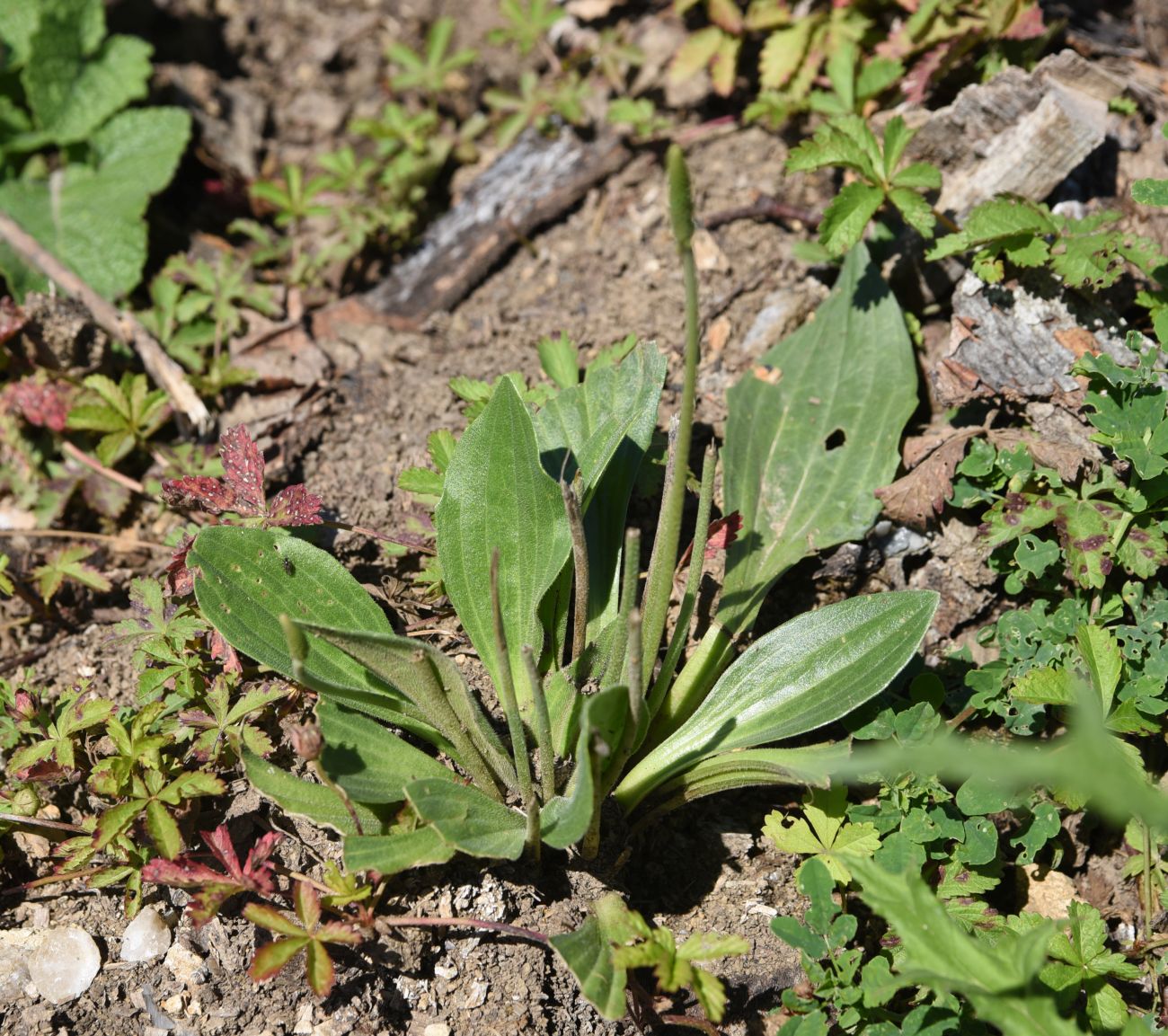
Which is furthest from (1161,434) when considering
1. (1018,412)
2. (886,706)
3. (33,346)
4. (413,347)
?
(33,346)

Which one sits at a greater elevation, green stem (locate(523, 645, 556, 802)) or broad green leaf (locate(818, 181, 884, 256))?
broad green leaf (locate(818, 181, 884, 256))

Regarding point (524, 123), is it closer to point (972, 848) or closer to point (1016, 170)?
point (1016, 170)

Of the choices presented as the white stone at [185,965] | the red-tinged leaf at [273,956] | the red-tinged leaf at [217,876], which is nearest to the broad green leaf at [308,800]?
the red-tinged leaf at [217,876]

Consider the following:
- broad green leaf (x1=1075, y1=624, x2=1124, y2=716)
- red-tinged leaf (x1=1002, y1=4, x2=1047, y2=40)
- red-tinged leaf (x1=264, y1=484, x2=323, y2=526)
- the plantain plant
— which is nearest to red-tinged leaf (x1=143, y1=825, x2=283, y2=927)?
the plantain plant

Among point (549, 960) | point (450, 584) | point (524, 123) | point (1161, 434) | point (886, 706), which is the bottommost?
point (549, 960)

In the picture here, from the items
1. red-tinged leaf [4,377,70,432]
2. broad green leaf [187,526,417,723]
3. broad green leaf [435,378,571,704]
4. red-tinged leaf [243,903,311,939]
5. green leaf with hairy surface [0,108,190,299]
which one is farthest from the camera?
green leaf with hairy surface [0,108,190,299]

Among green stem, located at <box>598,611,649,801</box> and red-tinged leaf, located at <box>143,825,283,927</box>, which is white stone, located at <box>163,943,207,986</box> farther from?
green stem, located at <box>598,611,649,801</box>

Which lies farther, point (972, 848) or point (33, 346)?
point (33, 346)
